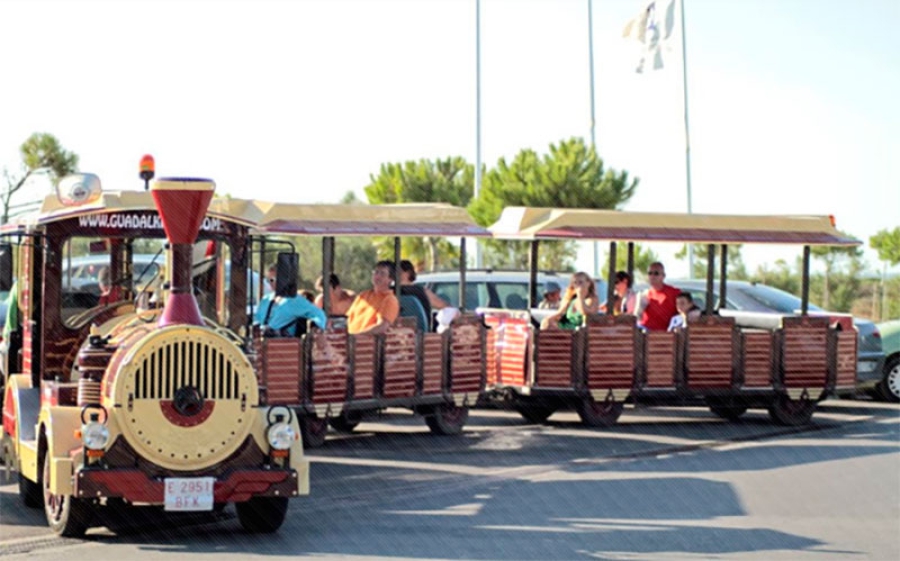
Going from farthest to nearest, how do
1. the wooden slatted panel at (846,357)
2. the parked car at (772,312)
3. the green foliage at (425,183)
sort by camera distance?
the green foliage at (425,183) < the parked car at (772,312) < the wooden slatted panel at (846,357)

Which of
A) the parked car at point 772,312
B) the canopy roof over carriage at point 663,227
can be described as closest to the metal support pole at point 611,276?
the canopy roof over carriage at point 663,227

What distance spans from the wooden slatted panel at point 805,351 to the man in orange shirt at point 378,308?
4.89 metres

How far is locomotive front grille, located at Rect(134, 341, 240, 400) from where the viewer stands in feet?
33.7

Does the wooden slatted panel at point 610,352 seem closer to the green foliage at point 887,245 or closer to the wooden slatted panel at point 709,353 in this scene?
the wooden slatted panel at point 709,353

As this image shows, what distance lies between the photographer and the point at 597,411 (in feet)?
60.0

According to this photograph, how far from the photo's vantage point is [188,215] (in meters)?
10.4

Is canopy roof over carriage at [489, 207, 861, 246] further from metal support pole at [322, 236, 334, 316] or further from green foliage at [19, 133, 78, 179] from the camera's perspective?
green foliage at [19, 133, 78, 179]

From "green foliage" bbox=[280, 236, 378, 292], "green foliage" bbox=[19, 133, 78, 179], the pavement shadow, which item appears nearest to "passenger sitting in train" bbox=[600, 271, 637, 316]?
the pavement shadow

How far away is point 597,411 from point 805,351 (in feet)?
8.78

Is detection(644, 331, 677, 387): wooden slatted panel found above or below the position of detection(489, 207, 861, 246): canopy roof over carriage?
below

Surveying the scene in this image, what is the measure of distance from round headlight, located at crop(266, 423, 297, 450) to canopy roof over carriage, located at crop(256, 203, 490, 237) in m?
5.36

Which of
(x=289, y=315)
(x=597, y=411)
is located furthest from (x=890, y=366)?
(x=289, y=315)

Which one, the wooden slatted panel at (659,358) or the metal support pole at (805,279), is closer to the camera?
the wooden slatted panel at (659,358)

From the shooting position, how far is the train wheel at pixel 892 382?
22.3 meters
